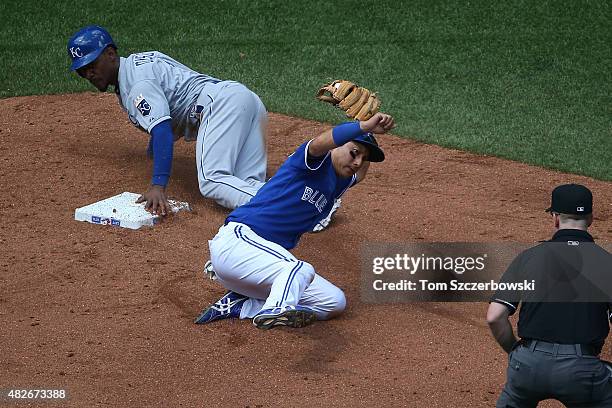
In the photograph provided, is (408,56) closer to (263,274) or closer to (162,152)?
(162,152)

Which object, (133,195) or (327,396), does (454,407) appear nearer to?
(327,396)

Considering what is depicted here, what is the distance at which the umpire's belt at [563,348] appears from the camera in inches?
166

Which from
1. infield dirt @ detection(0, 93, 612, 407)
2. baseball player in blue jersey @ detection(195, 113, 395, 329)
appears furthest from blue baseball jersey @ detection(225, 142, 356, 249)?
infield dirt @ detection(0, 93, 612, 407)

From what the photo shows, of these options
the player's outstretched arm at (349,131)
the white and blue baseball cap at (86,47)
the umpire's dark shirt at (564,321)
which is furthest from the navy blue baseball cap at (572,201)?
the white and blue baseball cap at (86,47)

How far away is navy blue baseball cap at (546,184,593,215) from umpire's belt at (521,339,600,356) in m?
0.55

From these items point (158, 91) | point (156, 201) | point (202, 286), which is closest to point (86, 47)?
point (158, 91)

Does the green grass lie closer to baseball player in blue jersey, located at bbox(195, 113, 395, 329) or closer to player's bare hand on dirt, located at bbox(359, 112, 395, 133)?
baseball player in blue jersey, located at bbox(195, 113, 395, 329)

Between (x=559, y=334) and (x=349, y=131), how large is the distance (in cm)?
196

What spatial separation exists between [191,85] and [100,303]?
8.21 ft

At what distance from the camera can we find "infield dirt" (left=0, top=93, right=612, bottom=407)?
Answer: 210 inches

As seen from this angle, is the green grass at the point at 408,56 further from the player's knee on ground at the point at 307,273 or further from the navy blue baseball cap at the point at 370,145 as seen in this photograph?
the player's knee on ground at the point at 307,273

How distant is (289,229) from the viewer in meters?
→ 6.17

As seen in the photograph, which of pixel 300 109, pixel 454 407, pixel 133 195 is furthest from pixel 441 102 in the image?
pixel 454 407

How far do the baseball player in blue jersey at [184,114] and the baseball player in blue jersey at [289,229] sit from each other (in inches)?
60.1
